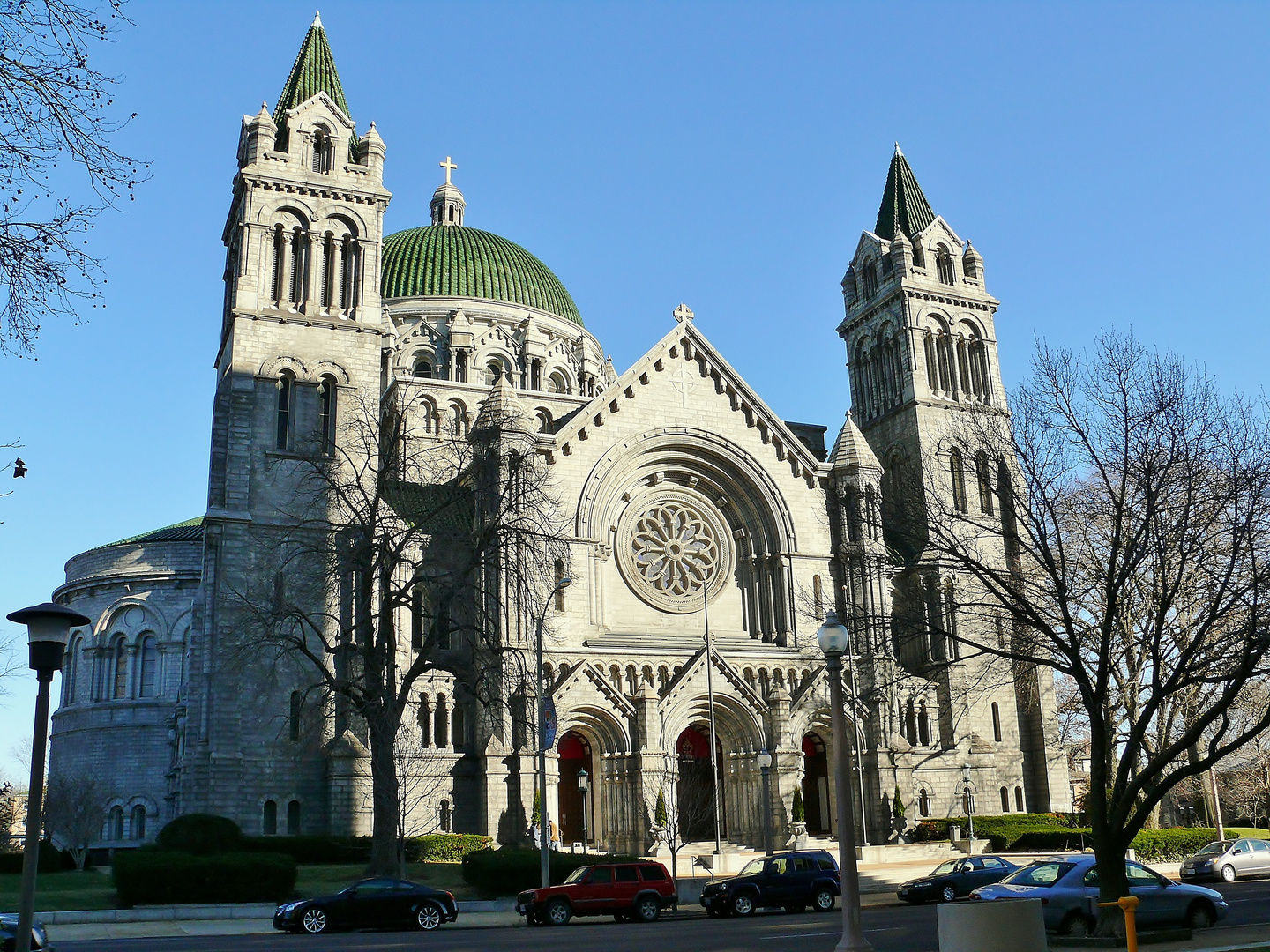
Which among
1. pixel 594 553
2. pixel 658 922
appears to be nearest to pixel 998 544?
pixel 594 553

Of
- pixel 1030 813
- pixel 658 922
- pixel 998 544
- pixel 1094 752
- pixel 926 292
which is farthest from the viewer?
pixel 926 292

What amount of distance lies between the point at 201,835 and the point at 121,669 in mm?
29082

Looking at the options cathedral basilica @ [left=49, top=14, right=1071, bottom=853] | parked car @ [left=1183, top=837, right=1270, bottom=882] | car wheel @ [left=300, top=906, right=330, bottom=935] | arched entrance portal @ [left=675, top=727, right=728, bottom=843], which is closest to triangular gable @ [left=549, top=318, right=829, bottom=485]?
cathedral basilica @ [left=49, top=14, right=1071, bottom=853]

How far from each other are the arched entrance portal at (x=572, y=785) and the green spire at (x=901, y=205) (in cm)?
3412

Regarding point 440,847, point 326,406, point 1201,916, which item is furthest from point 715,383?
point 1201,916

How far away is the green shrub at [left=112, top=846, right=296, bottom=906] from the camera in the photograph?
1155 inches

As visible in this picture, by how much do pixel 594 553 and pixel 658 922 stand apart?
873 inches

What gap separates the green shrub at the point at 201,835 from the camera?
37.0 m

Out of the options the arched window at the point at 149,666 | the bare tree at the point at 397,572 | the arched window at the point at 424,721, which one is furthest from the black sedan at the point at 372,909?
the arched window at the point at 149,666

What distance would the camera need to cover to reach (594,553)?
1869 inches

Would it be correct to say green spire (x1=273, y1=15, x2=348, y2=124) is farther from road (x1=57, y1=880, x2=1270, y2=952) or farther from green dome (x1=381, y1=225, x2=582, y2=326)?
road (x1=57, y1=880, x2=1270, y2=952)

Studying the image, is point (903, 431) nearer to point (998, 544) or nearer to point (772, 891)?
point (998, 544)

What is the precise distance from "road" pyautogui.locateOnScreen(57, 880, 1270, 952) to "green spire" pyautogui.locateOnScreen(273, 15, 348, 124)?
37550 millimetres

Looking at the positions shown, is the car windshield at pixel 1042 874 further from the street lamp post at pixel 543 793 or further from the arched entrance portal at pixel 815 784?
the arched entrance portal at pixel 815 784
